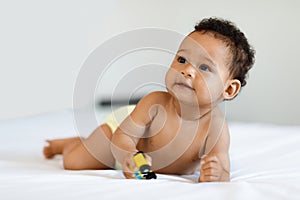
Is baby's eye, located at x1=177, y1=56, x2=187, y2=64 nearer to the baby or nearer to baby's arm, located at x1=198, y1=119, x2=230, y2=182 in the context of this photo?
the baby

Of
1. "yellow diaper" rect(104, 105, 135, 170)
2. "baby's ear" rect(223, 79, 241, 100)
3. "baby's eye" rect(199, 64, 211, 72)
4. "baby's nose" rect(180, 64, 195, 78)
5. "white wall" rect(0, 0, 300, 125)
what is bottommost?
"yellow diaper" rect(104, 105, 135, 170)

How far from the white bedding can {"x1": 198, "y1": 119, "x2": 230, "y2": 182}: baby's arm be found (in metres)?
0.03

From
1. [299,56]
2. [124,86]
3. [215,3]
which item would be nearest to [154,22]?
[215,3]

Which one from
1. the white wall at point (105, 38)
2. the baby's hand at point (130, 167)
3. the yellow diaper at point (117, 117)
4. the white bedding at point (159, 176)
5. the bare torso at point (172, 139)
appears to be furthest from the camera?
the white wall at point (105, 38)

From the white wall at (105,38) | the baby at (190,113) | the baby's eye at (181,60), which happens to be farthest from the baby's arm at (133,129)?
the white wall at (105,38)

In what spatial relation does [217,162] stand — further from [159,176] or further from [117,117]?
Result: [117,117]

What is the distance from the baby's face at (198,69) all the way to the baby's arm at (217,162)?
3.9 inches

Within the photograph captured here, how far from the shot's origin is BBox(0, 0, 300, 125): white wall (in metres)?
2.15

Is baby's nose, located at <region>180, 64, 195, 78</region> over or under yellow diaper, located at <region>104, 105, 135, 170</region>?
over

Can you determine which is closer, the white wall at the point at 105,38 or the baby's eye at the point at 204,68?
the baby's eye at the point at 204,68

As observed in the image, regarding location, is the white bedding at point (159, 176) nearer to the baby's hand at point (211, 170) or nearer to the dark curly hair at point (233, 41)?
the baby's hand at point (211, 170)

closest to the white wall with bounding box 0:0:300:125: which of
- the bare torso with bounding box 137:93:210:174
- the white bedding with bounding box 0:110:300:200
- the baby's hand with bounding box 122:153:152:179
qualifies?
the white bedding with bounding box 0:110:300:200

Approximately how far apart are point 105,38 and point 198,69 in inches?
63.9

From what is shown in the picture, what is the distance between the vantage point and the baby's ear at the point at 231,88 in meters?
1.09
